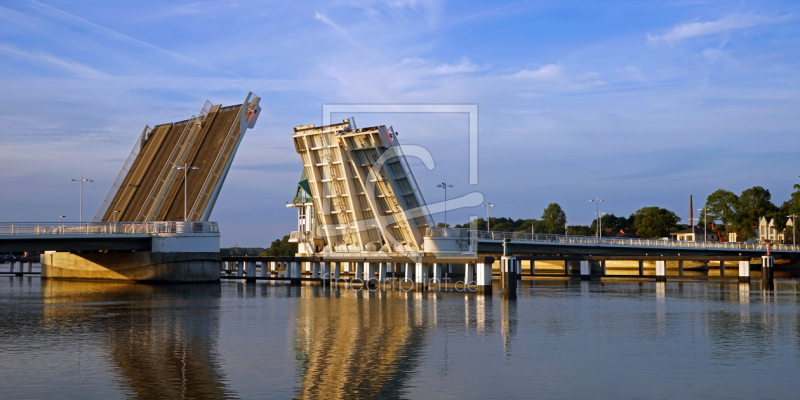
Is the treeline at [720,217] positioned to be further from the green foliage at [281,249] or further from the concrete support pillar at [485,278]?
the concrete support pillar at [485,278]

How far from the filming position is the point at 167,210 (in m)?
50.2

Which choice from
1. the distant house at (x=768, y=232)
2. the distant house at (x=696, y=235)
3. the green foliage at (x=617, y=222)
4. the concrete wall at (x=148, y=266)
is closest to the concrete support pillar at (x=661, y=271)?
the concrete wall at (x=148, y=266)

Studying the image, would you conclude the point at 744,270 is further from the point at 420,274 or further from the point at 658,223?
the point at 658,223

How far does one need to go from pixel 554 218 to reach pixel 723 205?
26460 millimetres

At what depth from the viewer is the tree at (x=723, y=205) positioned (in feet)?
333

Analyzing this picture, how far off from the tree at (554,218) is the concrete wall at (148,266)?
77624mm

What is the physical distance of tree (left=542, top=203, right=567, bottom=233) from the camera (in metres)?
118

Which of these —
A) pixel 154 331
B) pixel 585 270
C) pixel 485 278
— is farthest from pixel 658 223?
pixel 154 331

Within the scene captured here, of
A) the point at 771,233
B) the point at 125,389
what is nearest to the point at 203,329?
the point at 125,389

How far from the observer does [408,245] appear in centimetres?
4788

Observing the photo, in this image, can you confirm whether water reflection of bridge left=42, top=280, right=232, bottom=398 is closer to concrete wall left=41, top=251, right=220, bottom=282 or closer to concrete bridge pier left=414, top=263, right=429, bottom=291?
concrete wall left=41, top=251, right=220, bottom=282

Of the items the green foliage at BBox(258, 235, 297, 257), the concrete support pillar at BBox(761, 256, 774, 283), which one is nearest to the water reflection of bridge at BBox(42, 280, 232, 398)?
the concrete support pillar at BBox(761, 256, 774, 283)

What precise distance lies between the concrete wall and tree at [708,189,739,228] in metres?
76.3

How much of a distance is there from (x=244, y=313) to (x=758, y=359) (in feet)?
60.0
